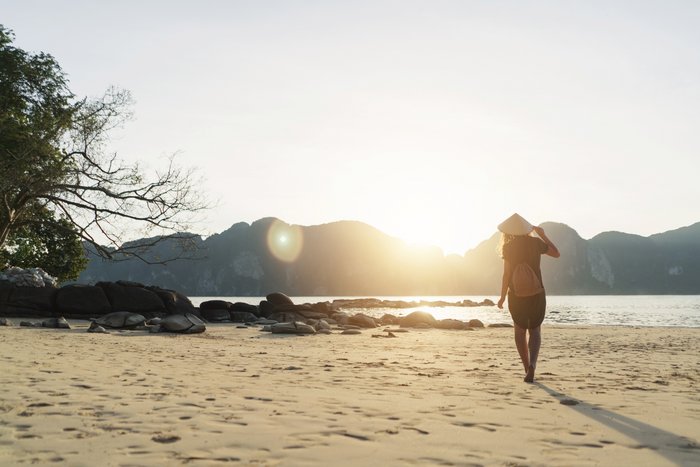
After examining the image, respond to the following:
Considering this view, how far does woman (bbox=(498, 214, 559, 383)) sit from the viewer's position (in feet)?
26.7

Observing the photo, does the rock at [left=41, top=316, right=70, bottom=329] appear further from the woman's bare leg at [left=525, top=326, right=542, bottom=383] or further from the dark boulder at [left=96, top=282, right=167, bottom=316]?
the woman's bare leg at [left=525, top=326, right=542, bottom=383]

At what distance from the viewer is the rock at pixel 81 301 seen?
24312mm

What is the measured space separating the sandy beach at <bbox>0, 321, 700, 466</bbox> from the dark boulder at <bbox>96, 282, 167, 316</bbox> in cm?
1612

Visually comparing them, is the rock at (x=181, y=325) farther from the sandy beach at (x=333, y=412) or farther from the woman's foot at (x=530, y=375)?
the woman's foot at (x=530, y=375)

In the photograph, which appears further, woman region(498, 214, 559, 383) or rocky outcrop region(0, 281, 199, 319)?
rocky outcrop region(0, 281, 199, 319)

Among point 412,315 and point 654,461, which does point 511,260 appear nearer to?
point 654,461

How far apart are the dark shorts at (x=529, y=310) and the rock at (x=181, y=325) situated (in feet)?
42.8

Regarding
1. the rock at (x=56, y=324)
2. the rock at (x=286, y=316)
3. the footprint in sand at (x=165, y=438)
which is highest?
A: the footprint in sand at (x=165, y=438)

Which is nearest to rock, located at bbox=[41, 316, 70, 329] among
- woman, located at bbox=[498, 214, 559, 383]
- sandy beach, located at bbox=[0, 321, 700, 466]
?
sandy beach, located at bbox=[0, 321, 700, 466]

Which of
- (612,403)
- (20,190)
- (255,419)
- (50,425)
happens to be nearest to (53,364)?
(50,425)

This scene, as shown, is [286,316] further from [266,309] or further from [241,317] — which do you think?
[241,317]

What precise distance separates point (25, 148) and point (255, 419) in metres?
22.4

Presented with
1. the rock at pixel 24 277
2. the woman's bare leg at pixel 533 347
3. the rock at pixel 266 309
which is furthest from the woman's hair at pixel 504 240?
the rock at pixel 266 309

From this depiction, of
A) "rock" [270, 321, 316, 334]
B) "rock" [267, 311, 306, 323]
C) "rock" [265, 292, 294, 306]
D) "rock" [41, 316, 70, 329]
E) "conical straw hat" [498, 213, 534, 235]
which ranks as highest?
"conical straw hat" [498, 213, 534, 235]
